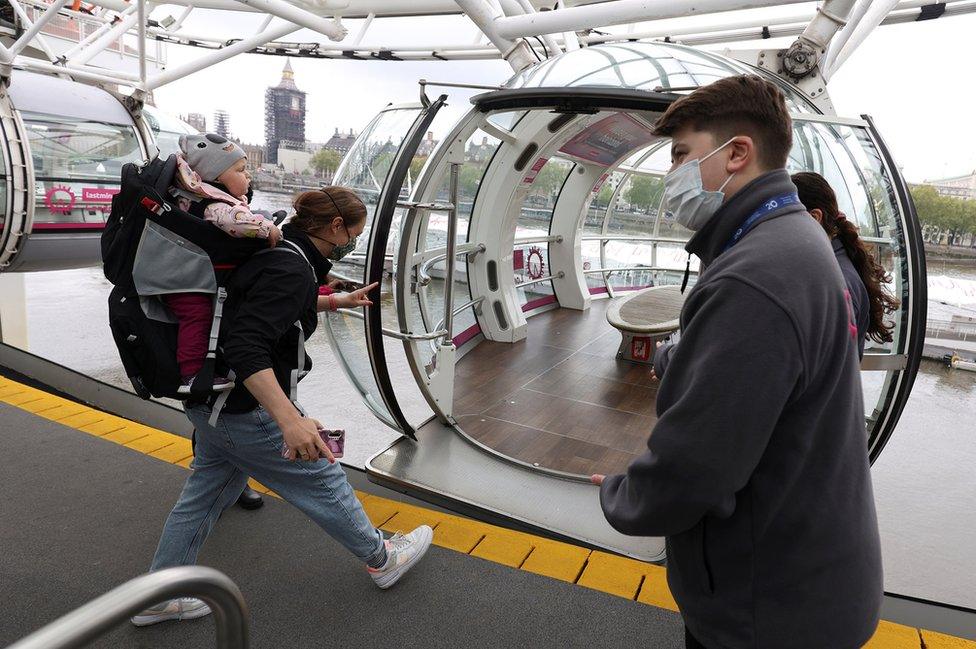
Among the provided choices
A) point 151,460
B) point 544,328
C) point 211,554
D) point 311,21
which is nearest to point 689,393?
point 211,554

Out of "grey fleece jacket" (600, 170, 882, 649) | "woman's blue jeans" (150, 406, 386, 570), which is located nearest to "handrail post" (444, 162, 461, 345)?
"woman's blue jeans" (150, 406, 386, 570)

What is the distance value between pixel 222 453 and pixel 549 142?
529cm

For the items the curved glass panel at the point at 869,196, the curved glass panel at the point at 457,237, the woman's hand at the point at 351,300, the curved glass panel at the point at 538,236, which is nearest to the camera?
the woman's hand at the point at 351,300

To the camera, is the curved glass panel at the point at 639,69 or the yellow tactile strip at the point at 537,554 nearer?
the yellow tactile strip at the point at 537,554

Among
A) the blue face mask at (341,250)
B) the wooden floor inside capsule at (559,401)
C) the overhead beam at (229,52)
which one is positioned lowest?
the wooden floor inside capsule at (559,401)

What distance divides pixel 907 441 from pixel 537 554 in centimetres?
560

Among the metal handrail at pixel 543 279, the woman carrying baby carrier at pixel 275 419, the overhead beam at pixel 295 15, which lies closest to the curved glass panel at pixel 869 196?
the woman carrying baby carrier at pixel 275 419

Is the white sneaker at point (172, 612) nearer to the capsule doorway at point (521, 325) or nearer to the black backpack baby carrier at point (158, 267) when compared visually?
the black backpack baby carrier at point (158, 267)

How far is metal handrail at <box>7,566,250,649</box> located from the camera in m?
0.95

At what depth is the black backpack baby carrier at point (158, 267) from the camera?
76.0 inches

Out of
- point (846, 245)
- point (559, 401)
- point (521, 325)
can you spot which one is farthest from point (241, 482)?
point (521, 325)

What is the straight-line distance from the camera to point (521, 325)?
24.8ft

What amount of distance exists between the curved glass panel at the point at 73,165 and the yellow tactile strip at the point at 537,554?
5.44 m

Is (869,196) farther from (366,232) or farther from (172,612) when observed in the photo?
(172,612)
